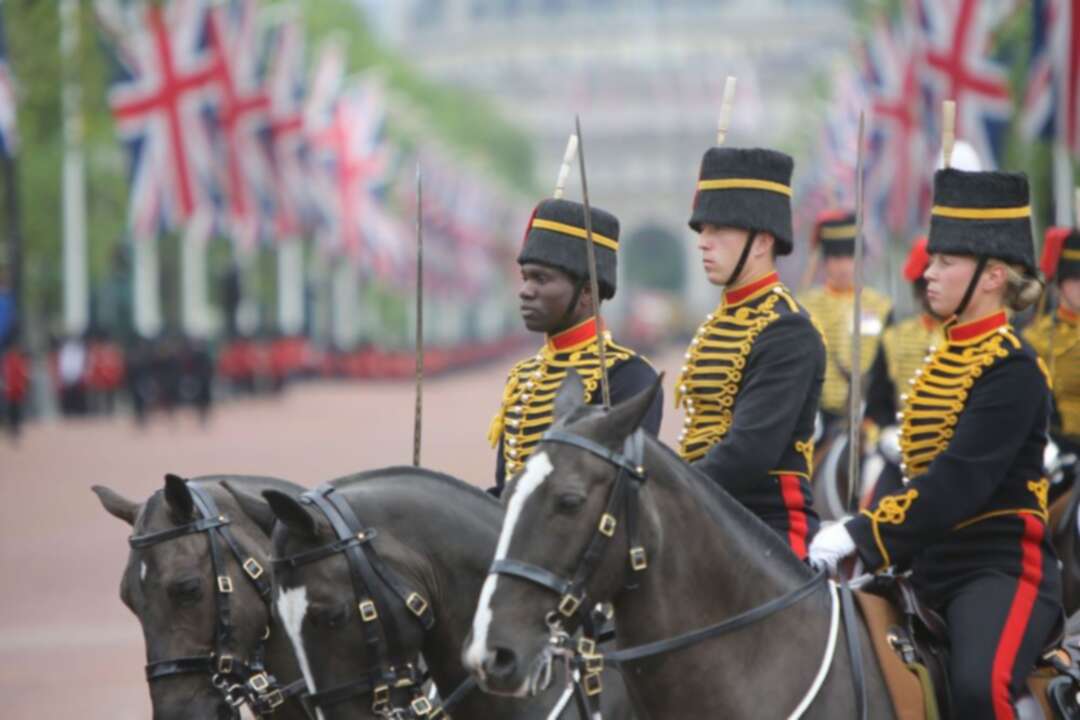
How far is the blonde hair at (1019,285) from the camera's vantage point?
597 centimetres

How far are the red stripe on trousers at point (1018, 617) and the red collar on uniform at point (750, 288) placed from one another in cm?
99

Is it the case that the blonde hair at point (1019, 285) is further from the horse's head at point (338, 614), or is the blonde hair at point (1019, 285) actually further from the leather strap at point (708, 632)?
the horse's head at point (338, 614)

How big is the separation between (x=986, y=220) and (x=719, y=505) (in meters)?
1.28

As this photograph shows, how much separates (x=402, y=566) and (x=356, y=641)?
25cm

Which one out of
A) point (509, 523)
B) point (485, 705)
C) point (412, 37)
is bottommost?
point (412, 37)

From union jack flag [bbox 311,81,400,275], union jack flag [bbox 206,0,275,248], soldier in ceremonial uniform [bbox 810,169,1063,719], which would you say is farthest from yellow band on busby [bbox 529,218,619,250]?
union jack flag [bbox 311,81,400,275]

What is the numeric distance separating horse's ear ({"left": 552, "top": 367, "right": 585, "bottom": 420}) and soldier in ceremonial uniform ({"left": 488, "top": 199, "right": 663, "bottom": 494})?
1109 mm

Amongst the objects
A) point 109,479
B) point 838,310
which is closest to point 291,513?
point 838,310

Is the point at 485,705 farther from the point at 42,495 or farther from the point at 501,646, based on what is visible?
the point at 42,495

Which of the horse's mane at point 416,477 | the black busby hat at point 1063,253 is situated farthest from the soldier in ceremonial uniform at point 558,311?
the black busby hat at point 1063,253

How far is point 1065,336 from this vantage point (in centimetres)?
815

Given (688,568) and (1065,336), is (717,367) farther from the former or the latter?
(1065,336)

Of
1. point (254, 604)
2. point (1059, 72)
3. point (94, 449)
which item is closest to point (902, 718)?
point (254, 604)

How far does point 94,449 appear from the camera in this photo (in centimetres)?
2969
